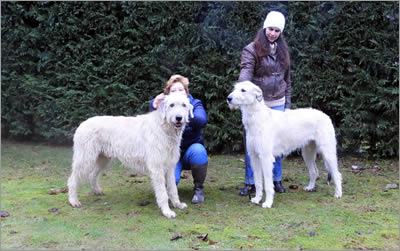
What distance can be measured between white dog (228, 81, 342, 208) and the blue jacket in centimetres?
45

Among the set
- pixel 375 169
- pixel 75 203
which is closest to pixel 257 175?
pixel 75 203

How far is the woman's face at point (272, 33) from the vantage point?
5.19 metres

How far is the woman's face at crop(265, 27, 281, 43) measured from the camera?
5.19 m

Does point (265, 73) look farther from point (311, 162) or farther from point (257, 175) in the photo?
point (311, 162)

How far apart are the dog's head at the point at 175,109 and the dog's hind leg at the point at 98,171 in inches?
58.6

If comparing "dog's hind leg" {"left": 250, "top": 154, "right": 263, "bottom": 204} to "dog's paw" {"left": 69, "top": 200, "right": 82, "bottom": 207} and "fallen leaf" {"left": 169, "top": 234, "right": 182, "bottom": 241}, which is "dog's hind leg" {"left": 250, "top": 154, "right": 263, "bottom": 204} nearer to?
"fallen leaf" {"left": 169, "top": 234, "right": 182, "bottom": 241}

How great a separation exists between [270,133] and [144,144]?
171 cm

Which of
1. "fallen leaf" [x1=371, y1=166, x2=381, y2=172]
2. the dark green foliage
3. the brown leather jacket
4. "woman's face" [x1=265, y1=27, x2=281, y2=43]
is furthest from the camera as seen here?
the dark green foliage

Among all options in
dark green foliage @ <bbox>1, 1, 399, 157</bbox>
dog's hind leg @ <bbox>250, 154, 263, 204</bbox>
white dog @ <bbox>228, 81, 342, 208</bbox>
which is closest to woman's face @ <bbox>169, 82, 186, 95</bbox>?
white dog @ <bbox>228, 81, 342, 208</bbox>

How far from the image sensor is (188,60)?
818cm

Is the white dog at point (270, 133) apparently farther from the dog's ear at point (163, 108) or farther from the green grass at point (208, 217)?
the dog's ear at point (163, 108)

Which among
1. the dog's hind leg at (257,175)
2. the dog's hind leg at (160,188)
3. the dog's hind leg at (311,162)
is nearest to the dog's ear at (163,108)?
the dog's hind leg at (160,188)

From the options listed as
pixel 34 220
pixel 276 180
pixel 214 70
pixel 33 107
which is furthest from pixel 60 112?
pixel 276 180

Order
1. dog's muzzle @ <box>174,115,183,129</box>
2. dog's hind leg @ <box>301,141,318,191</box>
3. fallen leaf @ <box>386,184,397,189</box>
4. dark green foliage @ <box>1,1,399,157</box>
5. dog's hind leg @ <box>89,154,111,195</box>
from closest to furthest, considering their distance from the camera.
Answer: dog's muzzle @ <box>174,115,183,129</box> < dog's hind leg @ <box>89,154,111,195</box> < dog's hind leg @ <box>301,141,318,191</box> < fallen leaf @ <box>386,184,397,189</box> < dark green foliage @ <box>1,1,399,157</box>
